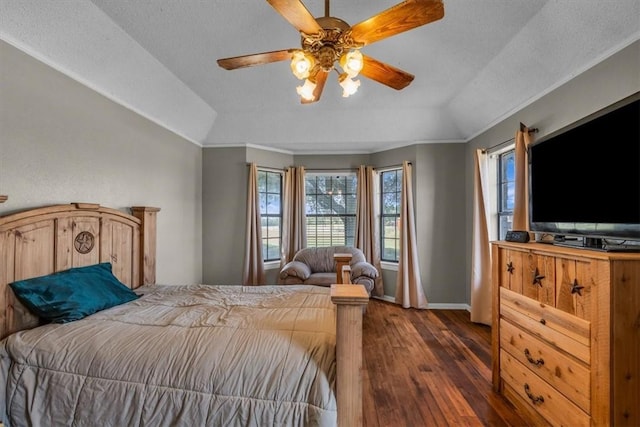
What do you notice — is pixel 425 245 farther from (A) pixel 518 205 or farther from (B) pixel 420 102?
(B) pixel 420 102

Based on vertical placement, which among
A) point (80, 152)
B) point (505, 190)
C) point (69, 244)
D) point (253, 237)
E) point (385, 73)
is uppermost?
point (385, 73)

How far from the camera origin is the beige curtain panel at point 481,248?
3.47 metres

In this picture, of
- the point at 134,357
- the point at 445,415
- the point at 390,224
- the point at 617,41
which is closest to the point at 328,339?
the point at 134,357

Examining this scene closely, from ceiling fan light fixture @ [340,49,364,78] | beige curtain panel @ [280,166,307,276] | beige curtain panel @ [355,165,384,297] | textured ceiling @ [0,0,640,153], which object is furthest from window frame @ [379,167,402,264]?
ceiling fan light fixture @ [340,49,364,78]

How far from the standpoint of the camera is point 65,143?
7.04 feet

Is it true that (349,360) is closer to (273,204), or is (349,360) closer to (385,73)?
(385,73)

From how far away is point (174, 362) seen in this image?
53.0 inches

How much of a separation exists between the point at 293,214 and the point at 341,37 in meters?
3.32

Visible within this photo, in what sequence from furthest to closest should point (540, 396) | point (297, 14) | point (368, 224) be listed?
1. point (368, 224)
2. point (540, 396)
3. point (297, 14)

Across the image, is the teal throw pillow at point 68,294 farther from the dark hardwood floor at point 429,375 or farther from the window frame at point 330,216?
the window frame at point 330,216

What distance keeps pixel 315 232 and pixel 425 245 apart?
1.85 m

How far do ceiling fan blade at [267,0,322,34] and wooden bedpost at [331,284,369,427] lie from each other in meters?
1.38

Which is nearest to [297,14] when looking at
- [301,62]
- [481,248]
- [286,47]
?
[301,62]

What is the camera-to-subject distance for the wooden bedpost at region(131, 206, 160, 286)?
2.79m
